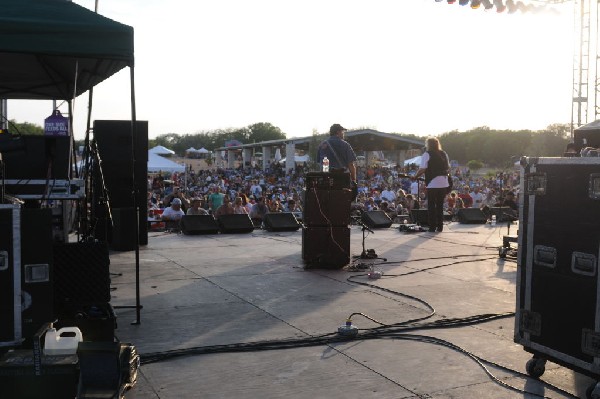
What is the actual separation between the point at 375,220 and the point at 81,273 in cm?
873

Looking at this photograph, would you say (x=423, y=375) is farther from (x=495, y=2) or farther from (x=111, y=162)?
(x=495, y=2)

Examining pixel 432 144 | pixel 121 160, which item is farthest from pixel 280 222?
pixel 121 160

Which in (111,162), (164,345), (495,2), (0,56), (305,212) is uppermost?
(495,2)

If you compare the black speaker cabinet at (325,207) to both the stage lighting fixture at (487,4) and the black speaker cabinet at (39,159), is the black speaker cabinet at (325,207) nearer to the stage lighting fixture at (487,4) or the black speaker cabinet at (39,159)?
the black speaker cabinet at (39,159)

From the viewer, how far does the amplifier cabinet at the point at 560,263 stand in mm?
3240

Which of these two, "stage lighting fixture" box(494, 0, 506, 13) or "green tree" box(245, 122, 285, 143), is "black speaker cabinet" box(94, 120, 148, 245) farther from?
"green tree" box(245, 122, 285, 143)

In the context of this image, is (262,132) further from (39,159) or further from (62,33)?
(62,33)

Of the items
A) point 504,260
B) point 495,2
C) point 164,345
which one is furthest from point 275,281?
point 495,2

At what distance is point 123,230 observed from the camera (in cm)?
895

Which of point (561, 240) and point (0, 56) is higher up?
point (0, 56)

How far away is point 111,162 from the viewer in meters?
9.48

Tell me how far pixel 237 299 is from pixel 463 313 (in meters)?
2.09

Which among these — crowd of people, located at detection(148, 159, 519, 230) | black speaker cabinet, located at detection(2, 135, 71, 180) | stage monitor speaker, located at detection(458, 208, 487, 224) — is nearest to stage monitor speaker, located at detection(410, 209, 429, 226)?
crowd of people, located at detection(148, 159, 519, 230)

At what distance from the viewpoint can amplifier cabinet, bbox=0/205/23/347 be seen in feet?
11.7
